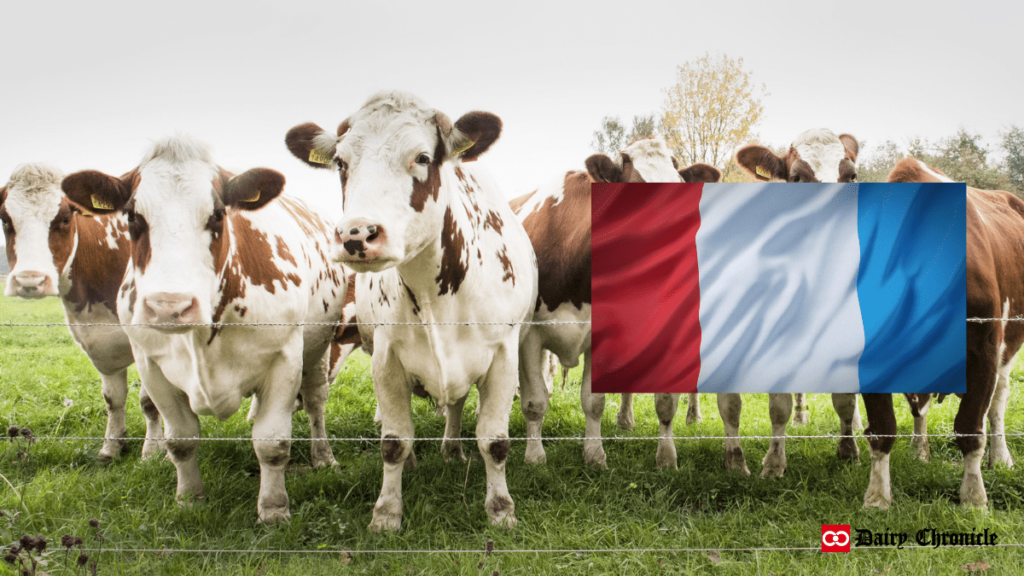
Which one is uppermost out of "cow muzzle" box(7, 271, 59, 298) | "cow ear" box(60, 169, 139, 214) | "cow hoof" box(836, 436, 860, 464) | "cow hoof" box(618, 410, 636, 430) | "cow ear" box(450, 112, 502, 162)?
"cow ear" box(450, 112, 502, 162)

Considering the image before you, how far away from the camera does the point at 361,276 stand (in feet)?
14.1

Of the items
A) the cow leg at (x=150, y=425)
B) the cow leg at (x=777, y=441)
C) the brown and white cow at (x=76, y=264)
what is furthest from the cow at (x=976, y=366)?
the cow leg at (x=150, y=425)

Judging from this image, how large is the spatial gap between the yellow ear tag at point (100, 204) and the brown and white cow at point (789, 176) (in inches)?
164

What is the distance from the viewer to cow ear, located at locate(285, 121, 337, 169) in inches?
134

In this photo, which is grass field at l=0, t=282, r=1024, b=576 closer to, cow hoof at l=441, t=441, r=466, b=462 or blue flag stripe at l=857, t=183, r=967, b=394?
cow hoof at l=441, t=441, r=466, b=462

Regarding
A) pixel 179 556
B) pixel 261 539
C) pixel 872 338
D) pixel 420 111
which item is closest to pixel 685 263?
pixel 872 338

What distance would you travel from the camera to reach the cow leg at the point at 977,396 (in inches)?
146

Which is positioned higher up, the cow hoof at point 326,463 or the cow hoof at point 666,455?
the cow hoof at point 666,455

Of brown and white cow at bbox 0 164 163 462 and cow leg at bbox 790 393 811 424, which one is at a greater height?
brown and white cow at bbox 0 164 163 462

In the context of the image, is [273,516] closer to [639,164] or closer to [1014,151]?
[639,164]

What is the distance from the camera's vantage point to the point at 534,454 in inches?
189

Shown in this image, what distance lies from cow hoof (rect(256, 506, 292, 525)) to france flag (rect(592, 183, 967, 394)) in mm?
2019

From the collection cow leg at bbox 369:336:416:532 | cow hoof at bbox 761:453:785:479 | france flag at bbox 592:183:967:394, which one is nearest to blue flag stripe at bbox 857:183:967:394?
france flag at bbox 592:183:967:394

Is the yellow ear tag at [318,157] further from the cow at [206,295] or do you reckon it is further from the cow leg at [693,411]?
the cow leg at [693,411]
